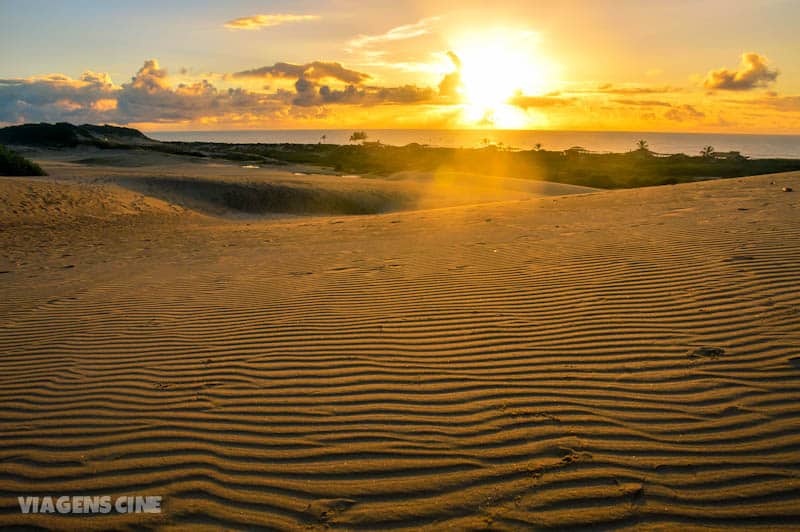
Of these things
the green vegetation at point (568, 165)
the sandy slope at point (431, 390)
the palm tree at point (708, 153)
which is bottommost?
the sandy slope at point (431, 390)

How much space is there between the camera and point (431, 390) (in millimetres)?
4027

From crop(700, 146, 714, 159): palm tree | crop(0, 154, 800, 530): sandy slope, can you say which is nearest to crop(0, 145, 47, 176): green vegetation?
crop(0, 154, 800, 530): sandy slope

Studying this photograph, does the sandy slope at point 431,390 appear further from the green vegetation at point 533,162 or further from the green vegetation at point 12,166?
the green vegetation at point 533,162

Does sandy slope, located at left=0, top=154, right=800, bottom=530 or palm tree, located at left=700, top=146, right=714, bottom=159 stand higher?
palm tree, located at left=700, top=146, right=714, bottom=159

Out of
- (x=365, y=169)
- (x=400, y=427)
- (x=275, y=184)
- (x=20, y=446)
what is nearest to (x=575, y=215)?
(x=400, y=427)

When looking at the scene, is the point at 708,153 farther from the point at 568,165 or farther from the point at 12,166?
the point at 12,166

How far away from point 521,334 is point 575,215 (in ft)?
25.7

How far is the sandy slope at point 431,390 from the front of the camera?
2.91 metres

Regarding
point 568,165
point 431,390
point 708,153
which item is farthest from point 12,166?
point 708,153

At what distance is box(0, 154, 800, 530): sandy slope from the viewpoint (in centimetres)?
291

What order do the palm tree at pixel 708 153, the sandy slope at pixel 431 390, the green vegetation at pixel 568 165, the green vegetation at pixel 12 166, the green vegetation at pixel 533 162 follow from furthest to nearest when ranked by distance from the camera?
1. the palm tree at pixel 708 153
2. the green vegetation at pixel 533 162
3. the green vegetation at pixel 568 165
4. the green vegetation at pixel 12 166
5. the sandy slope at pixel 431 390

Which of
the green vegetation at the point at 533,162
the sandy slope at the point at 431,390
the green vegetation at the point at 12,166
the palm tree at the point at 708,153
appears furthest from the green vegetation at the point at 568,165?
the sandy slope at the point at 431,390

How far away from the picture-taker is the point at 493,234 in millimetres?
10375

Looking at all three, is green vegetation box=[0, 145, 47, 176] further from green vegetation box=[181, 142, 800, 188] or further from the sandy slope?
→ green vegetation box=[181, 142, 800, 188]
